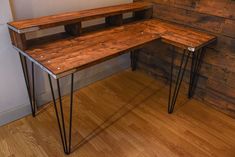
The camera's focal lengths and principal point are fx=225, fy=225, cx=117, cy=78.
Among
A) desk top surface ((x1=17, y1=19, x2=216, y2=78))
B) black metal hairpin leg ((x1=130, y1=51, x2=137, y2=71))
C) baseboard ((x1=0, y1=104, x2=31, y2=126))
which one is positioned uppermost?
desk top surface ((x1=17, y1=19, x2=216, y2=78))

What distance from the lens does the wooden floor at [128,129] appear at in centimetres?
163

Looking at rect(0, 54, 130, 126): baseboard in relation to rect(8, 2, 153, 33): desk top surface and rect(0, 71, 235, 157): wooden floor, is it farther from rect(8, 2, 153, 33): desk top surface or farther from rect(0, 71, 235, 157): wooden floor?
rect(8, 2, 153, 33): desk top surface

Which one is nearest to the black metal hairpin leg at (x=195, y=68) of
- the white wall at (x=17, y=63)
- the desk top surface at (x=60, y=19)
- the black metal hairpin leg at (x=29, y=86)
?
the desk top surface at (x=60, y=19)

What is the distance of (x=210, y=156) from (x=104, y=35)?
120cm

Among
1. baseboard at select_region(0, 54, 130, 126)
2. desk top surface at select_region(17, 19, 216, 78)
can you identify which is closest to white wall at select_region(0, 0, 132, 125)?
baseboard at select_region(0, 54, 130, 126)

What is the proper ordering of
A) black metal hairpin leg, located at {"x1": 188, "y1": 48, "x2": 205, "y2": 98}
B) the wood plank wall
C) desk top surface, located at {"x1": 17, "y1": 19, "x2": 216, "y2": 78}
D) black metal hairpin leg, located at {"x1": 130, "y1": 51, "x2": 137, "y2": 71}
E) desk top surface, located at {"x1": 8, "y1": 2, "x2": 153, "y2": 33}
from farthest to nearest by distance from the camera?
1. black metal hairpin leg, located at {"x1": 130, "y1": 51, "x2": 137, "y2": 71}
2. black metal hairpin leg, located at {"x1": 188, "y1": 48, "x2": 205, "y2": 98}
3. the wood plank wall
4. desk top surface, located at {"x1": 8, "y1": 2, "x2": 153, "y2": 33}
5. desk top surface, located at {"x1": 17, "y1": 19, "x2": 216, "y2": 78}

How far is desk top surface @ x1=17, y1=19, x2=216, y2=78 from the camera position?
1.35m

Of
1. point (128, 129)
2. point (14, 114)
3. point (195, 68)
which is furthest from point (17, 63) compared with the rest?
point (195, 68)

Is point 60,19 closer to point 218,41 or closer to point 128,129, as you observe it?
point 128,129

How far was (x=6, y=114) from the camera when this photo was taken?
5.99ft

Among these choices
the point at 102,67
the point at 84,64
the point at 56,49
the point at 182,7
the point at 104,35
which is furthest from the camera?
the point at 102,67

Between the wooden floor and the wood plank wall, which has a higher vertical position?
the wood plank wall

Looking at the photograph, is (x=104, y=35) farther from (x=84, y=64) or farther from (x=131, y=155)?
(x=131, y=155)

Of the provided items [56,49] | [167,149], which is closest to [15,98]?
[56,49]
